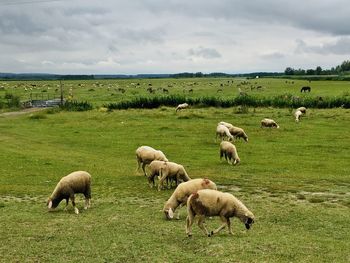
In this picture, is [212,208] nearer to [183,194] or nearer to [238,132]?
[183,194]

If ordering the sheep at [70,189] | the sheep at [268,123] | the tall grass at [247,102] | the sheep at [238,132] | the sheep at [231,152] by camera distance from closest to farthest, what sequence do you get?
the sheep at [70,189]
the sheep at [231,152]
the sheep at [238,132]
the sheep at [268,123]
the tall grass at [247,102]

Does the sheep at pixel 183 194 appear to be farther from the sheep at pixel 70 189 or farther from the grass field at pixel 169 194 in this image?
the sheep at pixel 70 189

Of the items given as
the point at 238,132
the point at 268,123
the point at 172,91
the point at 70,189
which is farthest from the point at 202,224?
the point at 172,91

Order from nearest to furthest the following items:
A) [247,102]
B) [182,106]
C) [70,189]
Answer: [70,189] < [182,106] < [247,102]

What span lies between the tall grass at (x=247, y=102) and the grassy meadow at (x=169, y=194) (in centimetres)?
1430

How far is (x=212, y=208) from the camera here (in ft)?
44.0

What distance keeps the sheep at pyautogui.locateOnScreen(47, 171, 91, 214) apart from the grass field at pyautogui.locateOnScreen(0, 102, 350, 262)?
0.45 meters

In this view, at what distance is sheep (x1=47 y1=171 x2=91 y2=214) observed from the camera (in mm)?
17281

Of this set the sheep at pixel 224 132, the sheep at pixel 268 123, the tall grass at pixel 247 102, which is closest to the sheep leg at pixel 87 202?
the sheep at pixel 224 132

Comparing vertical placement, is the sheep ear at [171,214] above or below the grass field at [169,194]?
above

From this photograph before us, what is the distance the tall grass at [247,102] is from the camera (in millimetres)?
59656

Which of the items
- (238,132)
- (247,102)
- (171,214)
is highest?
(247,102)

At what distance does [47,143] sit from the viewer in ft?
123

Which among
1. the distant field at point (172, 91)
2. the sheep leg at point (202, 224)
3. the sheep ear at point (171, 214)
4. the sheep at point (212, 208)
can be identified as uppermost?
the sheep at point (212, 208)
